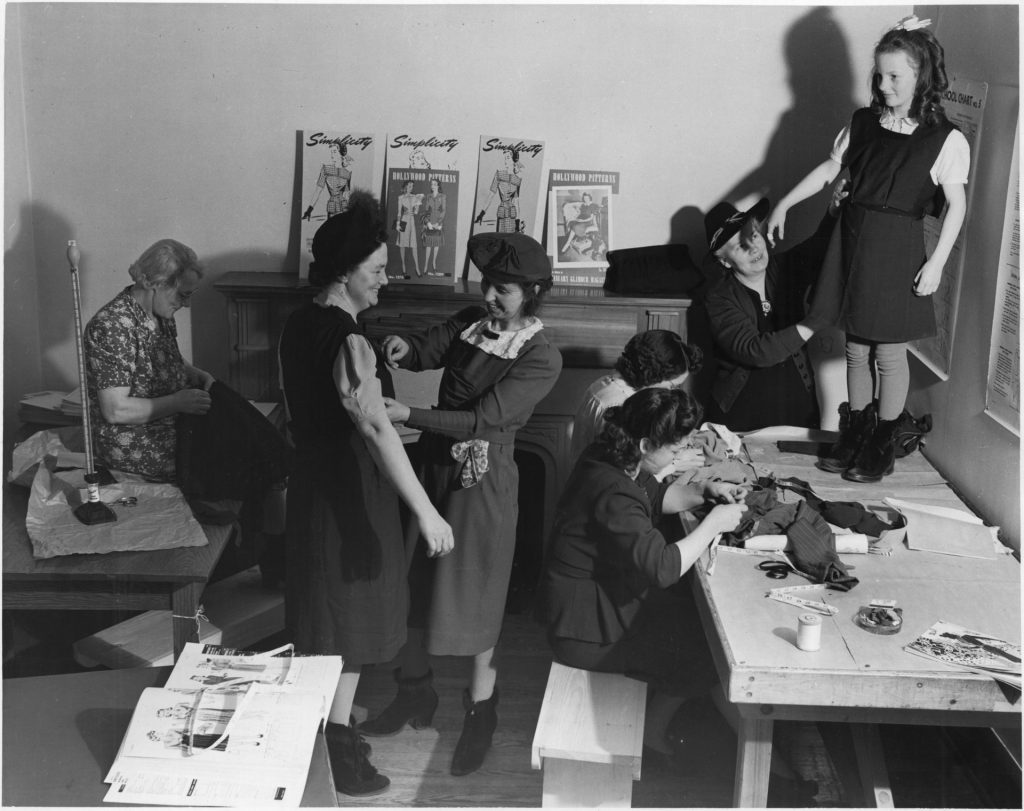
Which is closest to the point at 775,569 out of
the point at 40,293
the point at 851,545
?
the point at 851,545

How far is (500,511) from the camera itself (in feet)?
11.3

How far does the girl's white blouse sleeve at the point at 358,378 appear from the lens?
9.59ft

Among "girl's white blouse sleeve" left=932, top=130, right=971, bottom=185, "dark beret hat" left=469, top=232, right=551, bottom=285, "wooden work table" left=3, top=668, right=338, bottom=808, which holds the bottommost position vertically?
"wooden work table" left=3, top=668, right=338, bottom=808

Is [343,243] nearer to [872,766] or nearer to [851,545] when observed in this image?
[851,545]

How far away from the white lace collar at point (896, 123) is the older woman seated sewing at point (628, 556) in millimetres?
1324

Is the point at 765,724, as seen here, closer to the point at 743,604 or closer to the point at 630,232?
the point at 743,604

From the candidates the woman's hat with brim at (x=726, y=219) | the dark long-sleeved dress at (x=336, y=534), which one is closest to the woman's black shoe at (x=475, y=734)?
the dark long-sleeved dress at (x=336, y=534)

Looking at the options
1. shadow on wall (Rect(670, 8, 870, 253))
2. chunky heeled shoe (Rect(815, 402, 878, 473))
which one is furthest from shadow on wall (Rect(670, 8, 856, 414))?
chunky heeled shoe (Rect(815, 402, 878, 473))

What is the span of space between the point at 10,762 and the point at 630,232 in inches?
124

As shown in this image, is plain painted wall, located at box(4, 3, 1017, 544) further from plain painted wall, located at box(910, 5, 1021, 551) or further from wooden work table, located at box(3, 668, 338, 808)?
wooden work table, located at box(3, 668, 338, 808)

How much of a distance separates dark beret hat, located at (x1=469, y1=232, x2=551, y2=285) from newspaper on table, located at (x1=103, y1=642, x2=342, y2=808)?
4.48ft

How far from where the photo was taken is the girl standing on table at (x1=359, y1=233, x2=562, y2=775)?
3.28m

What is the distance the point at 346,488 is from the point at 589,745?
1073mm

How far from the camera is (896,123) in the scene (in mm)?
3520
